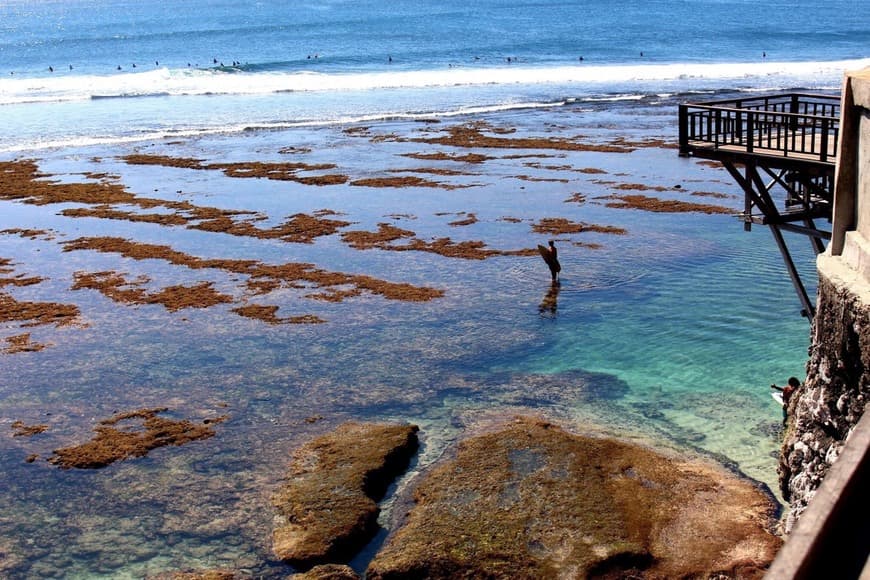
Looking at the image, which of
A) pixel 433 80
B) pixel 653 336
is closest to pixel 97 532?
pixel 653 336

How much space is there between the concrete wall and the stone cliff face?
1cm

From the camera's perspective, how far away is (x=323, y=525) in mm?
13008

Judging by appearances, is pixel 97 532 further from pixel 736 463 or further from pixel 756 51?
pixel 756 51

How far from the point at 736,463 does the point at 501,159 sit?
30.1 m

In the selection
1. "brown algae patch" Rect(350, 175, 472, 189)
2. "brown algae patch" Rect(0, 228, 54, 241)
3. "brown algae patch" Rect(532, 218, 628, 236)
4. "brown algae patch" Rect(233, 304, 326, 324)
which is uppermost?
"brown algae patch" Rect(350, 175, 472, 189)

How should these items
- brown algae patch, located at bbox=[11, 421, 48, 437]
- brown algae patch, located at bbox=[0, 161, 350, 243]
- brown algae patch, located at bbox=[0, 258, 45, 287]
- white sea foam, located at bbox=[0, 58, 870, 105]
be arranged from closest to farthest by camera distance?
brown algae patch, located at bbox=[11, 421, 48, 437]
brown algae patch, located at bbox=[0, 258, 45, 287]
brown algae patch, located at bbox=[0, 161, 350, 243]
white sea foam, located at bbox=[0, 58, 870, 105]

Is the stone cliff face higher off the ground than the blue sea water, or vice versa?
the blue sea water

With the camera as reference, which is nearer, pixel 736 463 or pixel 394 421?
pixel 736 463

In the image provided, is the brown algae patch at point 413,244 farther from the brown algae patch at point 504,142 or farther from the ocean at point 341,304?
the brown algae patch at point 504,142

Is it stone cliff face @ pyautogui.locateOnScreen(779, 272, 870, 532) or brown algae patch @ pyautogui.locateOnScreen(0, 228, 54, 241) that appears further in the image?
brown algae patch @ pyautogui.locateOnScreen(0, 228, 54, 241)

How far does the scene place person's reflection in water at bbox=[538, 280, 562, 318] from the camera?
22.2 m

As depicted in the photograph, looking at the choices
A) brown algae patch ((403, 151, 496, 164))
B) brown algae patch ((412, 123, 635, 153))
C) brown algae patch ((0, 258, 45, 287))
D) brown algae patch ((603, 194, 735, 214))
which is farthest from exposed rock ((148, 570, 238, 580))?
brown algae patch ((412, 123, 635, 153))

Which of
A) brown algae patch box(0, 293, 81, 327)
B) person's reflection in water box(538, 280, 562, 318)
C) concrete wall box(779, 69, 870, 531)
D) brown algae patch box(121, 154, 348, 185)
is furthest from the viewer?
brown algae patch box(121, 154, 348, 185)

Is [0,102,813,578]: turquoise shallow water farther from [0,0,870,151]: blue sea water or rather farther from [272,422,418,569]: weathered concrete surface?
[0,0,870,151]: blue sea water
